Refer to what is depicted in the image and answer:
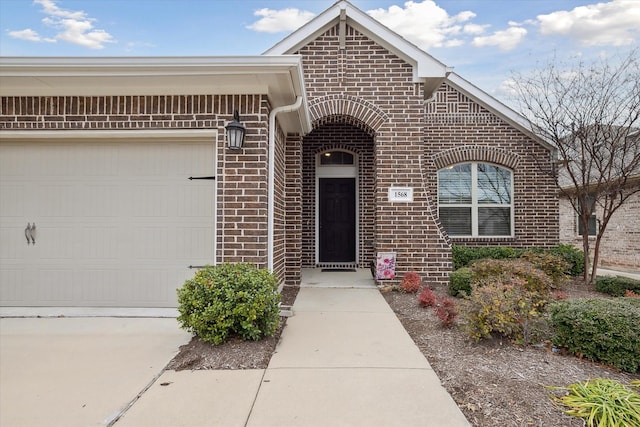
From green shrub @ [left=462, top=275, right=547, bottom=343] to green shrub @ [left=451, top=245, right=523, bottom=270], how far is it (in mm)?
4033

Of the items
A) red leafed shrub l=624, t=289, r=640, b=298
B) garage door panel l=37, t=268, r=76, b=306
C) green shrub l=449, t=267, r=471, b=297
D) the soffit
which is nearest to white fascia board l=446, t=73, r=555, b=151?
red leafed shrub l=624, t=289, r=640, b=298

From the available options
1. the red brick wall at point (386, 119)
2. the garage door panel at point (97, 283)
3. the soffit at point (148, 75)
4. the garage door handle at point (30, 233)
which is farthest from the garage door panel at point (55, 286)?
the red brick wall at point (386, 119)

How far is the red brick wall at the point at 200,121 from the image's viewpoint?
4.14 m

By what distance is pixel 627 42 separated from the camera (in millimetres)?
6738

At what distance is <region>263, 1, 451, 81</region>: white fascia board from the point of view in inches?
243

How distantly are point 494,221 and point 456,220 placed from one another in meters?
0.93

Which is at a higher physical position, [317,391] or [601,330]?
[601,330]

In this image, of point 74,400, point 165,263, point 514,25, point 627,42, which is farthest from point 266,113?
point 514,25

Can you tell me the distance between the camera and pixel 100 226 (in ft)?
14.3

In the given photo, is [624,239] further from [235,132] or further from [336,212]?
[235,132]

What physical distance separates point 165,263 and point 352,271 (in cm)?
434

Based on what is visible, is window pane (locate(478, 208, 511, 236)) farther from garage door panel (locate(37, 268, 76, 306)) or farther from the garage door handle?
the garage door handle

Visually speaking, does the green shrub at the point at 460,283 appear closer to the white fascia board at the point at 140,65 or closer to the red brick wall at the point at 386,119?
the red brick wall at the point at 386,119

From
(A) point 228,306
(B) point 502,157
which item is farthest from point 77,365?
(B) point 502,157
